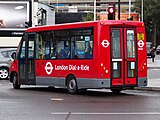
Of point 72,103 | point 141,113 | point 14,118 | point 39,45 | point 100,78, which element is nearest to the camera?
point 14,118

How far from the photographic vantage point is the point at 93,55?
1644 centimetres

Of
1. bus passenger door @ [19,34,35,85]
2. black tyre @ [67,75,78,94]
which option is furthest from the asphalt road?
bus passenger door @ [19,34,35,85]

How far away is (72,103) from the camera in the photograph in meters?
14.3

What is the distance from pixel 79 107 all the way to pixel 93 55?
354 cm

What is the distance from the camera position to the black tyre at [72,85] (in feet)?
56.7

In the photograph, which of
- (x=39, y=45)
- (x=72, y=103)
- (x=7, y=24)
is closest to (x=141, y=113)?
(x=72, y=103)

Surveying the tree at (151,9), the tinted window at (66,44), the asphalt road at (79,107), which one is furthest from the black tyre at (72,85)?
the tree at (151,9)

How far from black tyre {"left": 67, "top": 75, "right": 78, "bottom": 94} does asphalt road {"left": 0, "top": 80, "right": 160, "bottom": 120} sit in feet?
1.18

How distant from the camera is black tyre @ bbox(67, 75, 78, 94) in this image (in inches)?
680

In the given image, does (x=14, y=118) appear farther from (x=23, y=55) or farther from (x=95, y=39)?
(x=23, y=55)

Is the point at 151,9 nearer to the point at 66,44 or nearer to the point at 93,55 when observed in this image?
the point at 66,44

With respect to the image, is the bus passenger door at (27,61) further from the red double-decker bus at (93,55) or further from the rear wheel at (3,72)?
the rear wheel at (3,72)

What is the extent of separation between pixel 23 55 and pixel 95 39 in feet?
15.1

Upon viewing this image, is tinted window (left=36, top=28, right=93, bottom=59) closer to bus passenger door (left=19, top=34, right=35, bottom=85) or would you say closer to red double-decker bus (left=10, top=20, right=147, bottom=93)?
red double-decker bus (left=10, top=20, right=147, bottom=93)
